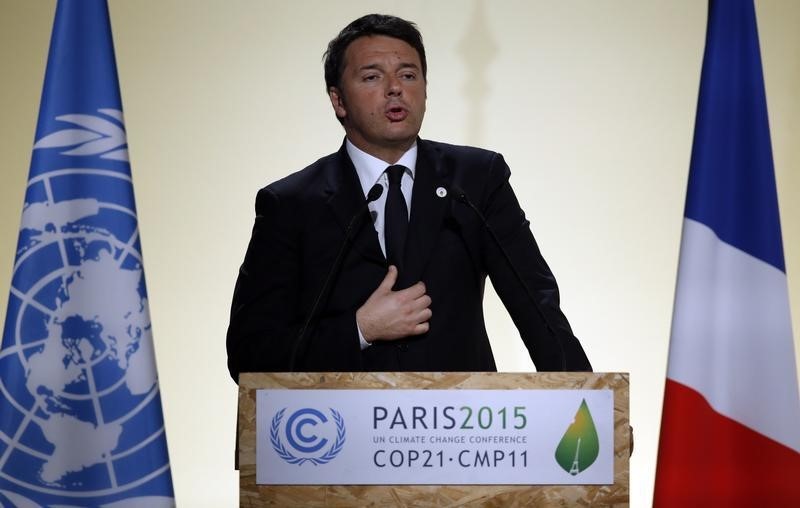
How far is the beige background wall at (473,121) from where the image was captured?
3.62 meters

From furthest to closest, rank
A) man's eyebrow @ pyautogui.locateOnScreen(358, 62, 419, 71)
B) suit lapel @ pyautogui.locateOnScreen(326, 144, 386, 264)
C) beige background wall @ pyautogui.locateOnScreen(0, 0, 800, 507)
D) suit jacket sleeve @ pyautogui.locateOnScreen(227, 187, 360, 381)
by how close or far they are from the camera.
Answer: beige background wall @ pyautogui.locateOnScreen(0, 0, 800, 507) → man's eyebrow @ pyautogui.locateOnScreen(358, 62, 419, 71) → suit lapel @ pyautogui.locateOnScreen(326, 144, 386, 264) → suit jacket sleeve @ pyautogui.locateOnScreen(227, 187, 360, 381)

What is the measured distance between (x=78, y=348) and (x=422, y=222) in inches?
28.0

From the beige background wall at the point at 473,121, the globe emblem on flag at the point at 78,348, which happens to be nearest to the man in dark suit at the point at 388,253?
the globe emblem on flag at the point at 78,348

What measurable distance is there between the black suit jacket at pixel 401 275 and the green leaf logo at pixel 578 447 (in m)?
0.41

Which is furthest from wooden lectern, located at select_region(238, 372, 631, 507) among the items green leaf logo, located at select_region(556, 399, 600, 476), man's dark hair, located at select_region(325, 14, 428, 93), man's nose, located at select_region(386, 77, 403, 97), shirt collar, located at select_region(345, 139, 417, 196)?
man's dark hair, located at select_region(325, 14, 428, 93)

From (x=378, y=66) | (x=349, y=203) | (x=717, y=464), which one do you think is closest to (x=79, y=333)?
(x=349, y=203)

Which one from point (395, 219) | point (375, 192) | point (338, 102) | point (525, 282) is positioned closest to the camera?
point (375, 192)

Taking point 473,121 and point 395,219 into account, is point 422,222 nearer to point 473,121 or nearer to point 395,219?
point 395,219

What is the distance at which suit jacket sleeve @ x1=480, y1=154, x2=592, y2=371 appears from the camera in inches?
88.4

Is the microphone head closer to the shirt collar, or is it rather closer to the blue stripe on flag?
the shirt collar

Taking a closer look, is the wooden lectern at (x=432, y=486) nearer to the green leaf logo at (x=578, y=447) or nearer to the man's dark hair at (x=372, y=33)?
the green leaf logo at (x=578, y=447)

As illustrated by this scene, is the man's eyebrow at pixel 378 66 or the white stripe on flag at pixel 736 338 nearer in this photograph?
the white stripe on flag at pixel 736 338

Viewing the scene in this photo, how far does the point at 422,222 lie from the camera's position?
2334 mm

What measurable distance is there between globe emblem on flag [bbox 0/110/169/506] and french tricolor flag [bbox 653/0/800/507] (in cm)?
99
